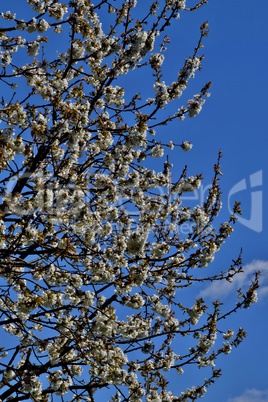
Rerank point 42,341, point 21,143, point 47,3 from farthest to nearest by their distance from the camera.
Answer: point 47,3
point 42,341
point 21,143

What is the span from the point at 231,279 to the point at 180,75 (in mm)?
3923

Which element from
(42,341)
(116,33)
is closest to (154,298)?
(42,341)

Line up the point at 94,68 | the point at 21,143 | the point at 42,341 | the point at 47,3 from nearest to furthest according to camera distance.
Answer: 1. the point at 21,143
2. the point at 42,341
3. the point at 47,3
4. the point at 94,68

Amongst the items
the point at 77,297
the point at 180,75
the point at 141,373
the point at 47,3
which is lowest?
the point at 141,373

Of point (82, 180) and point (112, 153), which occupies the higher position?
point (112, 153)

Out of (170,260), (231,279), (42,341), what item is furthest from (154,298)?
(42,341)

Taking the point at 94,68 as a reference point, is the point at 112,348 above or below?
below

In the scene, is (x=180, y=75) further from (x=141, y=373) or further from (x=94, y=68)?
(x=141, y=373)

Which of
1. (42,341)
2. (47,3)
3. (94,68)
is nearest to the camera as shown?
(42,341)

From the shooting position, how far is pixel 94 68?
1014cm

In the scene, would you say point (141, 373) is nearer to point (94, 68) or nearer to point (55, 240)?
point (55, 240)

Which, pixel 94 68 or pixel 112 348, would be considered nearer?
pixel 112 348

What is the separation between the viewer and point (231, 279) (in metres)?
10.3

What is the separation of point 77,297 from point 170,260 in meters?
2.26
